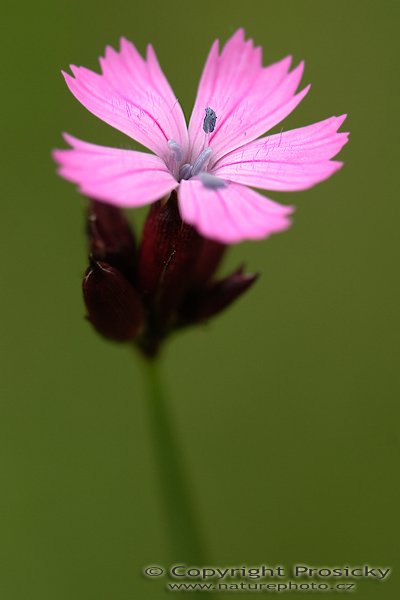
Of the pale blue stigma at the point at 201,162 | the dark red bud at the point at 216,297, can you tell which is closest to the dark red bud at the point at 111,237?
the dark red bud at the point at 216,297

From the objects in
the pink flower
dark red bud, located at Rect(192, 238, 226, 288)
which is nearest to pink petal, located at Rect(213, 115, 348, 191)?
the pink flower

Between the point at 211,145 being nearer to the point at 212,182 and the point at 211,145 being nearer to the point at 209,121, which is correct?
the point at 209,121

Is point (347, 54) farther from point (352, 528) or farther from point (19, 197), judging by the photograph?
point (352, 528)

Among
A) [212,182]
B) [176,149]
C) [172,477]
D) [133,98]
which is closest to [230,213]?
[212,182]

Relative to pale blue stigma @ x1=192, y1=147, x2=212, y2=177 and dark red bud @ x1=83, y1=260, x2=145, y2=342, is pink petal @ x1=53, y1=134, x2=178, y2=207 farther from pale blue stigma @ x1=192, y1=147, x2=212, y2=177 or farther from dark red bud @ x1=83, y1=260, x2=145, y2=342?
dark red bud @ x1=83, y1=260, x2=145, y2=342

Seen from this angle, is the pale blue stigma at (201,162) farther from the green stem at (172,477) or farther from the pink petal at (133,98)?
the green stem at (172,477)

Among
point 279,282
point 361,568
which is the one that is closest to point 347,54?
point 279,282

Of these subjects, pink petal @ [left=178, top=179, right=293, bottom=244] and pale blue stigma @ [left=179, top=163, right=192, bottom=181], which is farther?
pale blue stigma @ [left=179, top=163, right=192, bottom=181]
